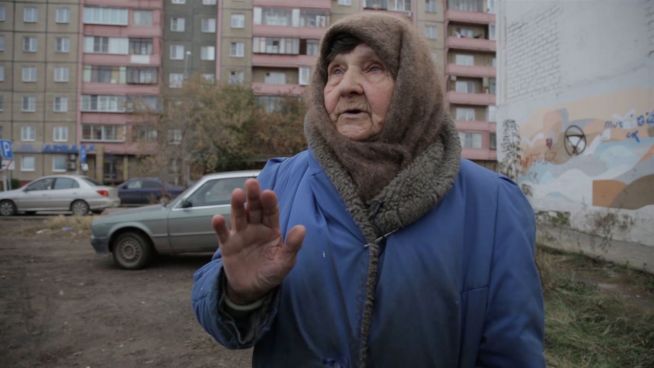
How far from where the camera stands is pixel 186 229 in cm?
733

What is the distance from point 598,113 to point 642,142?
1.11 metres

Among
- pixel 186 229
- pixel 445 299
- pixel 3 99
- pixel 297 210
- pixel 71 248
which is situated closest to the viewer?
pixel 445 299

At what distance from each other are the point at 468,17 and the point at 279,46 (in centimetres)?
1883

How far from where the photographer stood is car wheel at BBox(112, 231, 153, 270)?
7.47 metres

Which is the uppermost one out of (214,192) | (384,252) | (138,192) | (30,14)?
(30,14)

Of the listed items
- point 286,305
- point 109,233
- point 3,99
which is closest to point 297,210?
point 286,305

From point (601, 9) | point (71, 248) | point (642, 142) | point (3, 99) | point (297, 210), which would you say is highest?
point (3, 99)

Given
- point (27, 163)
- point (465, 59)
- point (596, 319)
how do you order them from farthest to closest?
point (465, 59)
point (27, 163)
point (596, 319)

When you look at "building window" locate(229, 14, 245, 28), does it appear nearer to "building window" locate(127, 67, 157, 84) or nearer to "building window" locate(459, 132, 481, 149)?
"building window" locate(127, 67, 157, 84)

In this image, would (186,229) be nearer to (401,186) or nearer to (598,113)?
(401,186)

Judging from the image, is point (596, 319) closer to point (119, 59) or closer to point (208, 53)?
point (119, 59)

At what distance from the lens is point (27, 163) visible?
3591cm

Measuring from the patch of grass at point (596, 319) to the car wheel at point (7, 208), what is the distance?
17.2 meters

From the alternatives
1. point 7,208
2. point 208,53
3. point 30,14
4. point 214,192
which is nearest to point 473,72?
point 208,53
